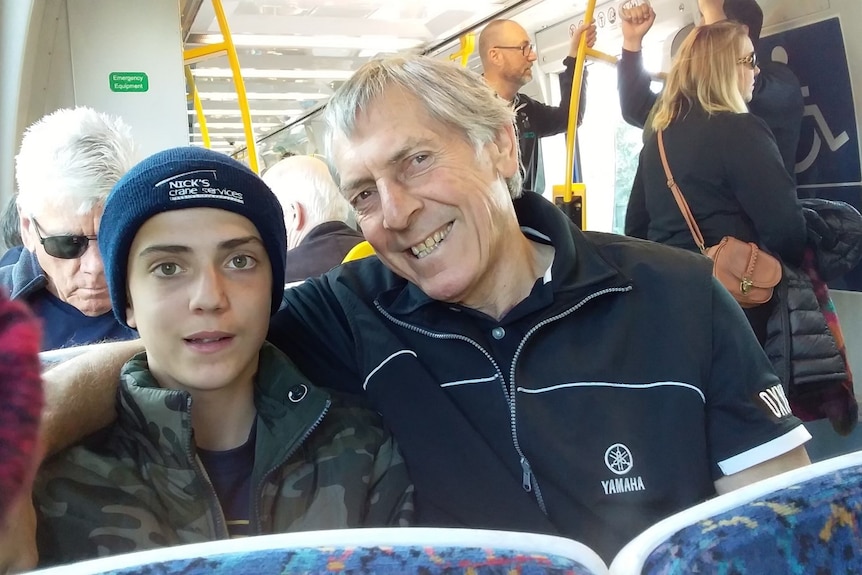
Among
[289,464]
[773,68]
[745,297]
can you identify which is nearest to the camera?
[289,464]

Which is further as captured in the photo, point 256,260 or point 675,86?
point 675,86

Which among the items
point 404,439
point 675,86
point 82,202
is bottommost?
point 404,439

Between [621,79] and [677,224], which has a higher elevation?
[621,79]

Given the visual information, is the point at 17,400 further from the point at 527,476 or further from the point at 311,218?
the point at 311,218

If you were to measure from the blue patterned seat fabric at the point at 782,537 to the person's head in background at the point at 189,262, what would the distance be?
85cm

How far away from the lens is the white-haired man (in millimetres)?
2492

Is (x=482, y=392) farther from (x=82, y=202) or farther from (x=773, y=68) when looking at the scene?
(x=773, y=68)

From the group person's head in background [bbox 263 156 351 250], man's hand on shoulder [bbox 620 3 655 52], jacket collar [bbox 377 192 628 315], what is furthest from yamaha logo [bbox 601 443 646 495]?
man's hand on shoulder [bbox 620 3 655 52]

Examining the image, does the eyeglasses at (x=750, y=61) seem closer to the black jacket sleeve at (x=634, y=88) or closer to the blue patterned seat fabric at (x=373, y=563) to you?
the black jacket sleeve at (x=634, y=88)

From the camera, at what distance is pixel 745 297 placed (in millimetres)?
3111

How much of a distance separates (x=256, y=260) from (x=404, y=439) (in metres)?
0.41

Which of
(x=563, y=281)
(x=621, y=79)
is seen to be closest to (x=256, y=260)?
(x=563, y=281)

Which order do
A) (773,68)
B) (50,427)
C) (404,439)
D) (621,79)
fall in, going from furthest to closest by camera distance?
(621,79)
(773,68)
(404,439)
(50,427)

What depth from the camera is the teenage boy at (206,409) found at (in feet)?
3.82
